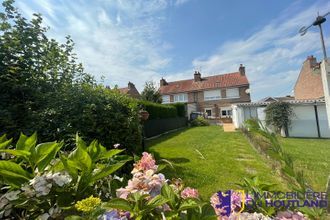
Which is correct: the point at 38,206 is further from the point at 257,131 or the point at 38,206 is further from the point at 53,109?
the point at 53,109

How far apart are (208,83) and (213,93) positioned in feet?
8.19

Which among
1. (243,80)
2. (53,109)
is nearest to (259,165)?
(53,109)

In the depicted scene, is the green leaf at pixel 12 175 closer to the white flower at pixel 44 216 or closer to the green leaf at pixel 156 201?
the white flower at pixel 44 216

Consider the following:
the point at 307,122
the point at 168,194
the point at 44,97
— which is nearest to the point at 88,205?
the point at 168,194

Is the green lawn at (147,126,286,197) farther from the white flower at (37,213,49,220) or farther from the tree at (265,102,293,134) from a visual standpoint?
the tree at (265,102,293,134)

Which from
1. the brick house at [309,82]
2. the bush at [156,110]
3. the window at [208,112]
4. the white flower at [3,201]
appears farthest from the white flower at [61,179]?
the window at [208,112]

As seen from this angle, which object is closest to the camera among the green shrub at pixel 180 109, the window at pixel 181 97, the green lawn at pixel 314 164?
the green lawn at pixel 314 164

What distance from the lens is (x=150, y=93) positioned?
1144 inches

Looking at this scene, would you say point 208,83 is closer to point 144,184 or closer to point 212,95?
point 212,95

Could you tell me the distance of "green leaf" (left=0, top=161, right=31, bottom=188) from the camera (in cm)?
104

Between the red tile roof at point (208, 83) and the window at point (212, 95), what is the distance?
74 cm

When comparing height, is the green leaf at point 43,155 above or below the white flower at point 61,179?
above

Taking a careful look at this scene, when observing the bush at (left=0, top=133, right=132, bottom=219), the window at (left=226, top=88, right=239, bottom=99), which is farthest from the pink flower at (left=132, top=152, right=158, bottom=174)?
the window at (left=226, top=88, right=239, bottom=99)

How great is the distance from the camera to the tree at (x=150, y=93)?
28969mm
